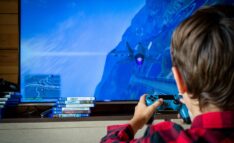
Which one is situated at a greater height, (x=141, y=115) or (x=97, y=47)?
(x=97, y=47)

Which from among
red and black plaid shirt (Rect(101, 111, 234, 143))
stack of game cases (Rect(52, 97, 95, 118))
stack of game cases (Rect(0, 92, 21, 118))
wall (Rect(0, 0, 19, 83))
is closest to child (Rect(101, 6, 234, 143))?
red and black plaid shirt (Rect(101, 111, 234, 143))

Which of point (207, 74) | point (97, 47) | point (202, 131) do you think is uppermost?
point (97, 47)

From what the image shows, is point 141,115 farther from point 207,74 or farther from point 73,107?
point 73,107

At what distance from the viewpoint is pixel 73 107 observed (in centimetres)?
185

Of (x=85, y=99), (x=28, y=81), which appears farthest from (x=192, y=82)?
(x=28, y=81)

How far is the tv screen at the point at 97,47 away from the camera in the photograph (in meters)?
2.01

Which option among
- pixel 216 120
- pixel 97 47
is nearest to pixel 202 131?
pixel 216 120

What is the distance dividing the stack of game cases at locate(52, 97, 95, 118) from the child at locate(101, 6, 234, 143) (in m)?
1.22

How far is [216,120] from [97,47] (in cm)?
149

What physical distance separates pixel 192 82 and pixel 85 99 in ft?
4.31

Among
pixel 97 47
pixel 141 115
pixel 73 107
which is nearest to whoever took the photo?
pixel 141 115

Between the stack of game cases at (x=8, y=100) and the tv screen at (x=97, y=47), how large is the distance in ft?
0.19

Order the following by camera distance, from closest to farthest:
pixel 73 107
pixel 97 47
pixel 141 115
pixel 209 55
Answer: pixel 209 55 → pixel 141 115 → pixel 73 107 → pixel 97 47

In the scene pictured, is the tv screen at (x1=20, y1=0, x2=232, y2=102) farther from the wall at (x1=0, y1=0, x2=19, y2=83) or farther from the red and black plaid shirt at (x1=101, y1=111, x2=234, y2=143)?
the red and black plaid shirt at (x1=101, y1=111, x2=234, y2=143)
